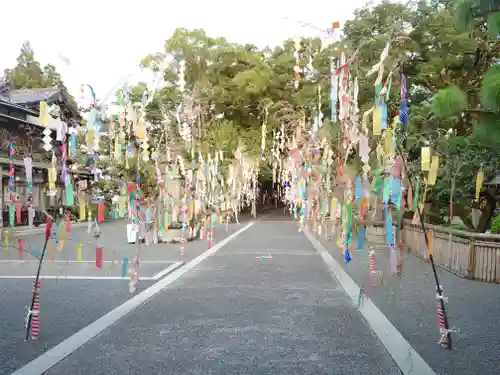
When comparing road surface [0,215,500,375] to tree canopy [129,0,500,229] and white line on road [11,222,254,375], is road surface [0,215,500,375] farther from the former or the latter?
tree canopy [129,0,500,229]

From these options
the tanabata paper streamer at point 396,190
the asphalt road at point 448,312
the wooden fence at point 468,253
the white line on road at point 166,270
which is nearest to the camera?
the asphalt road at point 448,312

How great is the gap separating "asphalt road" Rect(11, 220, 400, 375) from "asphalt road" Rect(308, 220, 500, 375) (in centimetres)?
51

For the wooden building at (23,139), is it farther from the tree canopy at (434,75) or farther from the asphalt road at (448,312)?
the asphalt road at (448,312)

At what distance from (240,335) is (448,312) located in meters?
3.37

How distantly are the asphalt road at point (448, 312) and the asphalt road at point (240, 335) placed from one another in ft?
1.68

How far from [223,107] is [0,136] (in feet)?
51.7

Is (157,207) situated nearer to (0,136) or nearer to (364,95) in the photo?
(364,95)

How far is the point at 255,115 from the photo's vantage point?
4272 centimetres

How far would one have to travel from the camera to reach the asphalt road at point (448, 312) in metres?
5.66

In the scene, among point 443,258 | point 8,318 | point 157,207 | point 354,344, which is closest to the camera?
point 354,344

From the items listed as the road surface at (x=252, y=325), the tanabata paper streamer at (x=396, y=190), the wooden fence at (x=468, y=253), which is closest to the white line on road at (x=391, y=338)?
the road surface at (x=252, y=325)

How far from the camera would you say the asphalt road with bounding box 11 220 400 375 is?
5.40 m

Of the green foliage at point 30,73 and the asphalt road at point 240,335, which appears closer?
the asphalt road at point 240,335

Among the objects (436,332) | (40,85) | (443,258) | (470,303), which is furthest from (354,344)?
(40,85)
